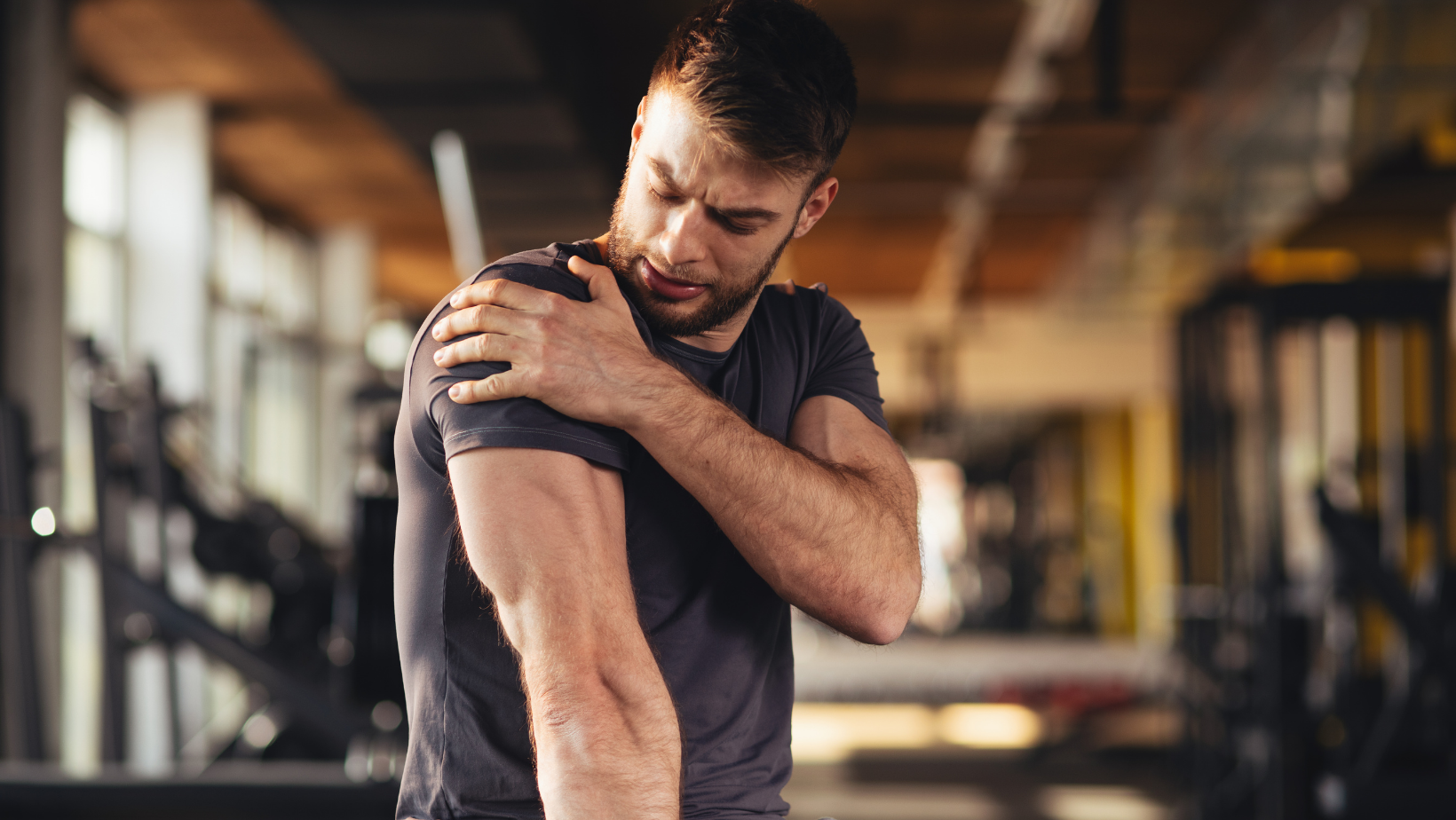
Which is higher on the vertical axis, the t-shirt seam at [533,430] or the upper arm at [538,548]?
the t-shirt seam at [533,430]

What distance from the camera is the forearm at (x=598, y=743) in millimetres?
924

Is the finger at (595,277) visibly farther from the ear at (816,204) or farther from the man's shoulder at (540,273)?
the ear at (816,204)

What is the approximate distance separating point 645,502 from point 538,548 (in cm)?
14

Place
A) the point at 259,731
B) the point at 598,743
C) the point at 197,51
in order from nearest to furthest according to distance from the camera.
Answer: the point at 598,743 → the point at 259,731 → the point at 197,51

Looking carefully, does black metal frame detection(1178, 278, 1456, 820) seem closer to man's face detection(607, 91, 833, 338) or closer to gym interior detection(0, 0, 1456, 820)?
gym interior detection(0, 0, 1456, 820)

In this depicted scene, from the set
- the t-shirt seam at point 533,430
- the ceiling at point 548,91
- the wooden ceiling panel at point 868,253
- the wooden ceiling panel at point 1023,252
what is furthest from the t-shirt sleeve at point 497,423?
the wooden ceiling panel at point 1023,252

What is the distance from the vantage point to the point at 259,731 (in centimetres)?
468

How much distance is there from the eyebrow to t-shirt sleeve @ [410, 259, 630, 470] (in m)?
0.21

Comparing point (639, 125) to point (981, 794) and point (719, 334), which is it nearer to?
point (719, 334)

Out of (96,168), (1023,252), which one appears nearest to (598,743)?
(96,168)

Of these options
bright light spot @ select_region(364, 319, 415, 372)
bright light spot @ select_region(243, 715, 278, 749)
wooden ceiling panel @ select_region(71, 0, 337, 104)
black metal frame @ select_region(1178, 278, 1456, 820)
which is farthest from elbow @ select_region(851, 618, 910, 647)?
wooden ceiling panel @ select_region(71, 0, 337, 104)

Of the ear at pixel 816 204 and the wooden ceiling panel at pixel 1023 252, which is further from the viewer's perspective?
the wooden ceiling panel at pixel 1023 252

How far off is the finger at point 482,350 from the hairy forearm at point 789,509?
0.11 m

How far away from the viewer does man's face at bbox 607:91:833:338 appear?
106 cm
